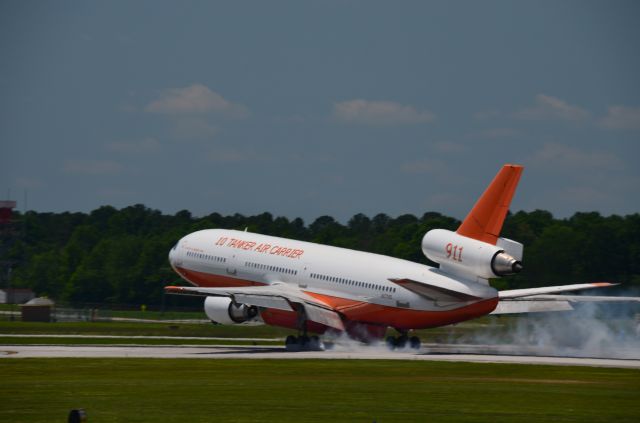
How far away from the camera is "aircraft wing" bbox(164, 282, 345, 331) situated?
63.0m

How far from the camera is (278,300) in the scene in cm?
6406

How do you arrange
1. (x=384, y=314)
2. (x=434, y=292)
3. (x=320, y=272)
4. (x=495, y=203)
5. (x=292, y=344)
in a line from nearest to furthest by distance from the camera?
1. (x=495, y=203)
2. (x=434, y=292)
3. (x=384, y=314)
4. (x=292, y=344)
5. (x=320, y=272)

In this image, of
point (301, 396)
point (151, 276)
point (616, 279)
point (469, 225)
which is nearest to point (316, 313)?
point (469, 225)

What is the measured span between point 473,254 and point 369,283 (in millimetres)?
8000

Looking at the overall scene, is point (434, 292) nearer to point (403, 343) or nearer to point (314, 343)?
point (403, 343)

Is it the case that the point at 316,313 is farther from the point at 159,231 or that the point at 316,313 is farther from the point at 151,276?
the point at 159,231

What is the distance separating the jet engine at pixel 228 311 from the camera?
65438 mm

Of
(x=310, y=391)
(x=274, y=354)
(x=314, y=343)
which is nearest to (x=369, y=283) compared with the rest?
(x=314, y=343)

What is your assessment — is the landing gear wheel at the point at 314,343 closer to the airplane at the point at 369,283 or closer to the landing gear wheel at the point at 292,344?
the airplane at the point at 369,283

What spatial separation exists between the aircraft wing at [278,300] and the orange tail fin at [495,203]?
11350 millimetres

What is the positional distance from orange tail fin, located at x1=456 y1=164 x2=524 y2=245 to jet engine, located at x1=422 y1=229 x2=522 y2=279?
1.96 ft

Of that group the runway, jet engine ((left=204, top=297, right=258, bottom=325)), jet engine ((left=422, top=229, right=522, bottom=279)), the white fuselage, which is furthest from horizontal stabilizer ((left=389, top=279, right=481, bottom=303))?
jet engine ((left=204, top=297, right=258, bottom=325))

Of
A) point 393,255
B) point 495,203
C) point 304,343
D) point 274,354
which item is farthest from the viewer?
point 393,255

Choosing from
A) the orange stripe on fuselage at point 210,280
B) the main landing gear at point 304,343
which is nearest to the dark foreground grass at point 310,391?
the main landing gear at point 304,343
